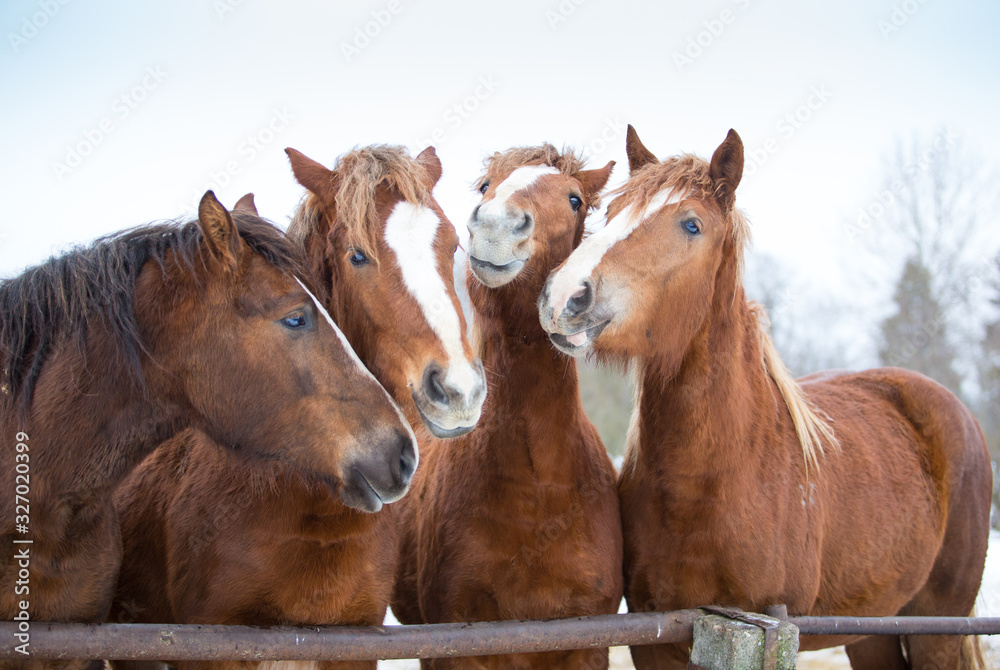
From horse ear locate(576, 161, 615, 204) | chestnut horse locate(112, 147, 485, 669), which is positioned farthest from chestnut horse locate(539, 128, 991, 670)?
chestnut horse locate(112, 147, 485, 669)

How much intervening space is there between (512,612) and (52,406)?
1.88 meters

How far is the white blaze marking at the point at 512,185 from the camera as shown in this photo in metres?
2.86

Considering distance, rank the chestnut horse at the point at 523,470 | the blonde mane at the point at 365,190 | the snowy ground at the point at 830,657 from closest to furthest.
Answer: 1. the blonde mane at the point at 365,190
2. the chestnut horse at the point at 523,470
3. the snowy ground at the point at 830,657

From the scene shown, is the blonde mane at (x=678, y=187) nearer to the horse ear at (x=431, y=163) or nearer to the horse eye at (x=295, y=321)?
the horse ear at (x=431, y=163)

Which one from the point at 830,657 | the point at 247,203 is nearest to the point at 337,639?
the point at 247,203

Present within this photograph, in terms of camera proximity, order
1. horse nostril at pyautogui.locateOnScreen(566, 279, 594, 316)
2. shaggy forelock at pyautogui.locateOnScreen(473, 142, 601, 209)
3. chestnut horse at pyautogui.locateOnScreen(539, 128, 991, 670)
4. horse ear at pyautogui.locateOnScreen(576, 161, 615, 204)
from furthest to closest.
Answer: horse ear at pyautogui.locateOnScreen(576, 161, 615, 204) → shaggy forelock at pyautogui.locateOnScreen(473, 142, 601, 209) → chestnut horse at pyautogui.locateOnScreen(539, 128, 991, 670) → horse nostril at pyautogui.locateOnScreen(566, 279, 594, 316)

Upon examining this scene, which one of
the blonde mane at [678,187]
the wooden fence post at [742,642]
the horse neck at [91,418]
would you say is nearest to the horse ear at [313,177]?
the horse neck at [91,418]

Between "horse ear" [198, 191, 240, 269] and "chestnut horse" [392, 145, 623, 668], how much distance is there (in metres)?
0.96

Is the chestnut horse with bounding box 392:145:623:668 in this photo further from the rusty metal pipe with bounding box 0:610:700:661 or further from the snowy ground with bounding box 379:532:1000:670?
the snowy ground with bounding box 379:532:1000:670

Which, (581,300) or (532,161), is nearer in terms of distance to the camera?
(581,300)

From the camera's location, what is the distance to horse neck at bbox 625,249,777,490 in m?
3.01

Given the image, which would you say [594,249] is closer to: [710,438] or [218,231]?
[710,438]

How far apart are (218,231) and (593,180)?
185 centimetres

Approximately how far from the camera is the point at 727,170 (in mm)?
3031
